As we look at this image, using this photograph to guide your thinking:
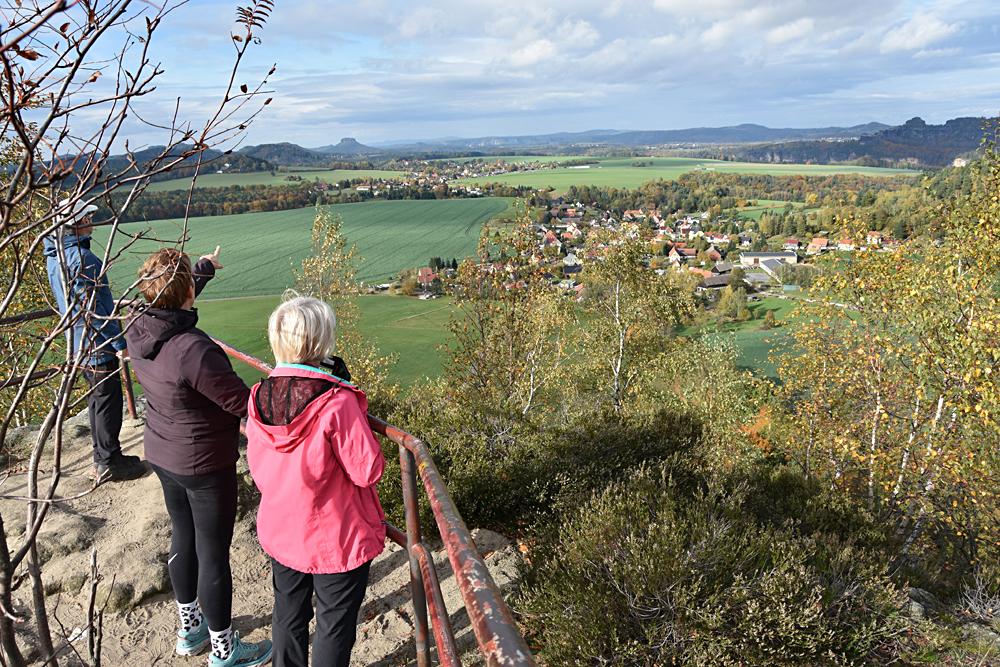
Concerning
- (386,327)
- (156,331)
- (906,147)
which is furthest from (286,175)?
(906,147)

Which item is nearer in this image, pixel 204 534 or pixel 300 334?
pixel 300 334

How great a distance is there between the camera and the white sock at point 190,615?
10.7ft

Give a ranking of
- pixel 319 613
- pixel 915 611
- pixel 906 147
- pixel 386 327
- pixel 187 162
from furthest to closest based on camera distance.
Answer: pixel 906 147 → pixel 386 327 → pixel 915 611 → pixel 319 613 → pixel 187 162

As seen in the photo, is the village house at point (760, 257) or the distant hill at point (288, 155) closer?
the village house at point (760, 257)

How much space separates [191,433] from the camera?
9.19 feet

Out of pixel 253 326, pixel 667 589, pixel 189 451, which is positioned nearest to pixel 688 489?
pixel 667 589

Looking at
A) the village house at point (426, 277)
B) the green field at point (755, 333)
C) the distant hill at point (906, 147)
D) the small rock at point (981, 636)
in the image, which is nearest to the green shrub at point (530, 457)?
the small rock at point (981, 636)

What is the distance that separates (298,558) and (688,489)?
15.4 ft

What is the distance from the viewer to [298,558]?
249 centimetres

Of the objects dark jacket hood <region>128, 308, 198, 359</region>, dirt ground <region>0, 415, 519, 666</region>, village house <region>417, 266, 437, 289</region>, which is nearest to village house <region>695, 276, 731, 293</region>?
village house <region>417, 266, 437, 289</region>

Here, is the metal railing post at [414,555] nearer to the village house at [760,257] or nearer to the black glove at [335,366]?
the black glove at [335,366]

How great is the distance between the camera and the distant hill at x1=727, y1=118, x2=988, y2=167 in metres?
162

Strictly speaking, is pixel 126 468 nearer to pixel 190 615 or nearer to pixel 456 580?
pixel 190 615

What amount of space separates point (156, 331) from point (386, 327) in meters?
40.4
